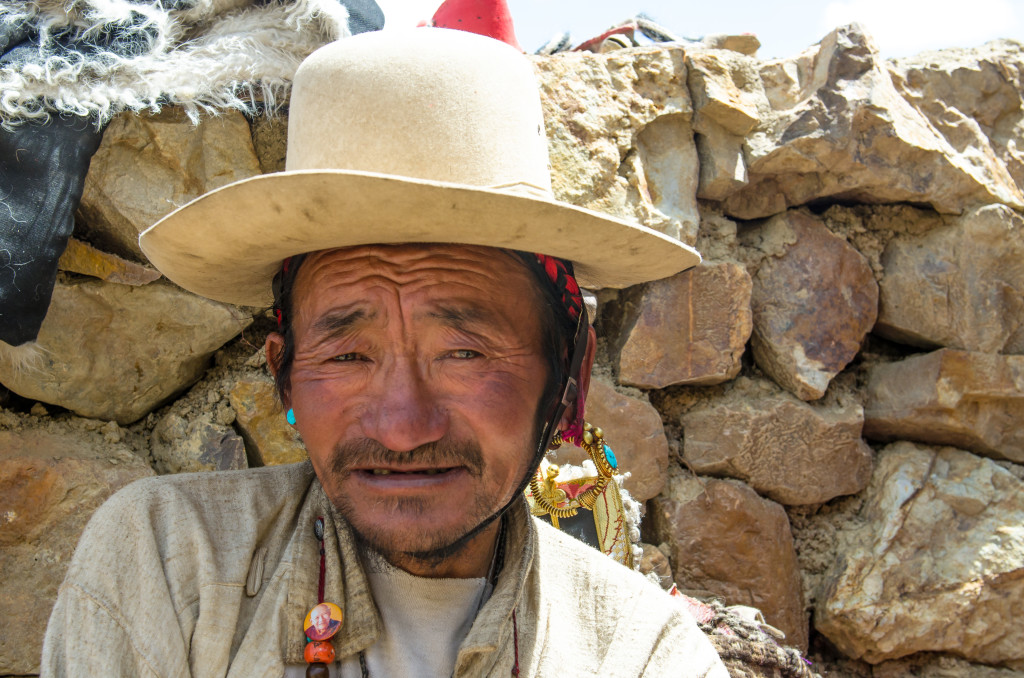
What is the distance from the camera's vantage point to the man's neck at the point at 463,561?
1582 mm

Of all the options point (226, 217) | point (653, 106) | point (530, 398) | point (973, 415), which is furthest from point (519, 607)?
point (973, 415)

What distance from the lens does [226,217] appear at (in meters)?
1.33

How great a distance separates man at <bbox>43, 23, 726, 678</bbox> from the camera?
1336mm

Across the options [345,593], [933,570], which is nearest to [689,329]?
[933,570]

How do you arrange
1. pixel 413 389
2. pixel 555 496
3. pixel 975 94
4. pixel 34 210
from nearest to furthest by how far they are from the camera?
pixel 413 389 → pixel 34 210 → pixel 555 496 → pixel 975 94

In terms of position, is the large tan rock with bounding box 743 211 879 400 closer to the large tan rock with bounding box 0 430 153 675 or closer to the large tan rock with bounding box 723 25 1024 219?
the large tan rock with bounding box 723 25 1024 219

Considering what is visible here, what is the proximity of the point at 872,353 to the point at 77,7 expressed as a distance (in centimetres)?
273

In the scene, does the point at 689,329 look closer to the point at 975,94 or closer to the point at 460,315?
the point at 460,315

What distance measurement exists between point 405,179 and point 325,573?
79 centimetres

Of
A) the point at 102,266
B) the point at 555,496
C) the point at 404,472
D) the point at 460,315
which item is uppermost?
the point at 460,315

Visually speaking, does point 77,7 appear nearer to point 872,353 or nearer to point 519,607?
point 519,607

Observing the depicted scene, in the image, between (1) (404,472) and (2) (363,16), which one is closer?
(1) (404,472)

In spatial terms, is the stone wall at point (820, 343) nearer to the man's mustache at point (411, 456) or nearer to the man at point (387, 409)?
the man at point (387, 409)

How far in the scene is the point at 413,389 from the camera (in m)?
1.43
